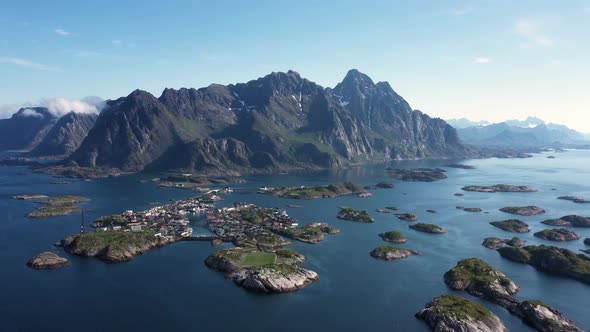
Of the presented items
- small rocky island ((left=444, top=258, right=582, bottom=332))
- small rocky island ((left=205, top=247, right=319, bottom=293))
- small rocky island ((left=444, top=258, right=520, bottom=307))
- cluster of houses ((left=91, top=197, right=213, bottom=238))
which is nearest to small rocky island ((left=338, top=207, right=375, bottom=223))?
cluster of houses ((left=91, top=197, right=213, bottom=238))

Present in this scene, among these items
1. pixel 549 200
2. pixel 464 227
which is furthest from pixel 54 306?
pixel 549 200

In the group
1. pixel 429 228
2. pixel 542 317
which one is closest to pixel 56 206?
pixel 429 228

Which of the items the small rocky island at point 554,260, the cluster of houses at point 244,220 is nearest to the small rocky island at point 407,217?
the cluster of houses at point 244,220

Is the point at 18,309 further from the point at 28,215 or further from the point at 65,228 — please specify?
the point at 28,215

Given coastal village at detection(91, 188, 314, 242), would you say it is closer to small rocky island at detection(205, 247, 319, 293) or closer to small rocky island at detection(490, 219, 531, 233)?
small rocky island at detection(205, 247, 319, 293)

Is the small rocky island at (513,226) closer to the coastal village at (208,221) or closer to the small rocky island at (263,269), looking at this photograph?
the coastal village at (208,221)
